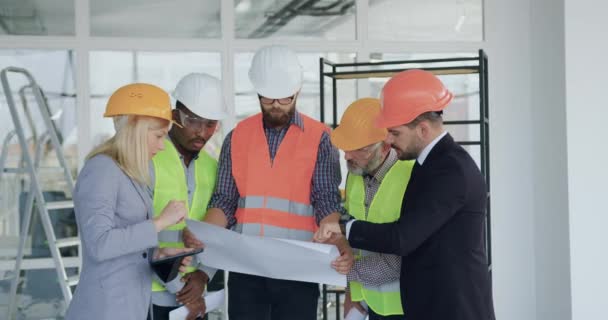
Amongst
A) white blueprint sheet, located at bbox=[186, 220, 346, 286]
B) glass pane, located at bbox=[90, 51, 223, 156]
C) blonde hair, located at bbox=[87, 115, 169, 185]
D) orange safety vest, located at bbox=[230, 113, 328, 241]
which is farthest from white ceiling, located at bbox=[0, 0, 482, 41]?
blonde hair, located at bbox=[87, 115, 169, 185]

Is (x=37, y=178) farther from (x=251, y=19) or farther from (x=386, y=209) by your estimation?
(x=386, y=209)

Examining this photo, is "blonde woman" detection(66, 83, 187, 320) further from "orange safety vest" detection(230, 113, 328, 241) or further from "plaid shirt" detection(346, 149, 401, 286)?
"plaid shirt" detection(346, 149, 401, 286)

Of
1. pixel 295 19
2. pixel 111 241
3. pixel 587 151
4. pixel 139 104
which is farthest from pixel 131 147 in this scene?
pixel 587 151

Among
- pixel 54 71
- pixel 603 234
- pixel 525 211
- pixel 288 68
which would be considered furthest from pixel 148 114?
pixel 525 211

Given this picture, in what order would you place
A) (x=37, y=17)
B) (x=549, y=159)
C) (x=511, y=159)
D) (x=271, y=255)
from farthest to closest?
(x=511, y=159), (x=549, y=159), (x=37, y=17), (x=271, y=255)

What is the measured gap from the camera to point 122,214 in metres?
2.54

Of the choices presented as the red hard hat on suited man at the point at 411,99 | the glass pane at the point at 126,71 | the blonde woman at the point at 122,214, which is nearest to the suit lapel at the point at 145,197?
the blonde woman at the point at 122,214

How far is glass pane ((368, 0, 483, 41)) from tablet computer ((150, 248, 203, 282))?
342 centimetres

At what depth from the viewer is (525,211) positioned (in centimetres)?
579

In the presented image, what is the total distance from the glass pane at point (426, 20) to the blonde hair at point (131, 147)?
3389 mm

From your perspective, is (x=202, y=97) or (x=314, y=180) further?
(x=202, y=97)

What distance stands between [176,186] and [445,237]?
1.12 m

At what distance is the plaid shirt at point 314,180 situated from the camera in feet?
10.1

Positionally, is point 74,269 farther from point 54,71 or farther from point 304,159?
point 304,159
